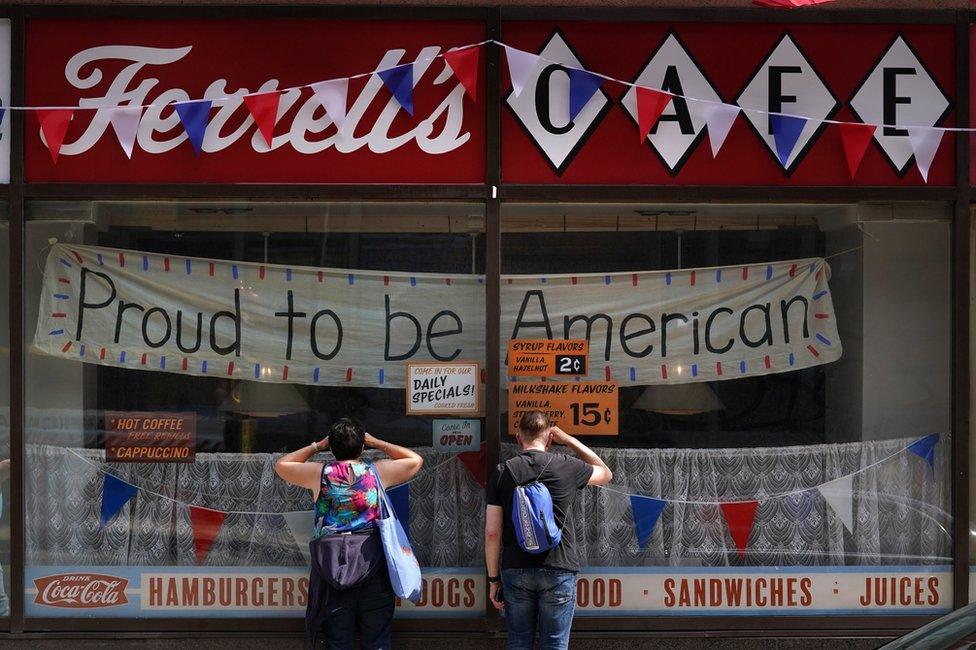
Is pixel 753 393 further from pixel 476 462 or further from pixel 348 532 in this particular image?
pixel 348 532

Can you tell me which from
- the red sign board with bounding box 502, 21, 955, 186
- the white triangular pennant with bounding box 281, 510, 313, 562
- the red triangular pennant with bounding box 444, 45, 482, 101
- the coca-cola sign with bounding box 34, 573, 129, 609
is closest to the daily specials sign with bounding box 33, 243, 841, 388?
the red sign board with bounding box 502, 21, 955, 186

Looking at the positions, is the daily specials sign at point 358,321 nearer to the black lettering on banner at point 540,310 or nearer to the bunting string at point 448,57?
the black lettering on banner at point 540,310

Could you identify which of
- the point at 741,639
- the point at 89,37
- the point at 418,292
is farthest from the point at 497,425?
the point at 89,37

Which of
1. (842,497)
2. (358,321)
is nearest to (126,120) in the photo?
(358,321)

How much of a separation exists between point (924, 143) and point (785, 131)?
2.75 feet

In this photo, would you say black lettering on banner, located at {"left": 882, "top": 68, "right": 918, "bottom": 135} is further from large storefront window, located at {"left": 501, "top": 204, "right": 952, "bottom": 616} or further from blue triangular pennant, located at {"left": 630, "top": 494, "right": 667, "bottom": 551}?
blue triangular pennant, located at {"left": 630, "top": 494, "right": 667, "bottom": 551}

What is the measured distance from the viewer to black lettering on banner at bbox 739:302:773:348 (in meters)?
6.64

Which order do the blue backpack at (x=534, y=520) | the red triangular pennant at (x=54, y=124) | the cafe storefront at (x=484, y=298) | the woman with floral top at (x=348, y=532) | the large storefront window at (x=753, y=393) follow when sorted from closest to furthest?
the blue backpack at (x=534, y=520) → the woman with floral top at (x=348, y=532) → the red triangular pennant at (x=54, y=124) → the cafe storefront at (x=484, y=298) → the large storefront window at (x=753, y=393)

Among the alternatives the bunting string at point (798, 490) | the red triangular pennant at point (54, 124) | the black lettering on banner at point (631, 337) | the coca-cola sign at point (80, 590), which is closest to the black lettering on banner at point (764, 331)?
the black lettering on banner at point (631, 337)

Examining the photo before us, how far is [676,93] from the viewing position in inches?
256

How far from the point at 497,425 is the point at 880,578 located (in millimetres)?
2487

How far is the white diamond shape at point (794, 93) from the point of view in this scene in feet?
21.4

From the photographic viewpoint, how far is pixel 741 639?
643 cm

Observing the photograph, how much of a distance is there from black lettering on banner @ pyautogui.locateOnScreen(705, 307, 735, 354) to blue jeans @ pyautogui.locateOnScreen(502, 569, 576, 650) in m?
1.80
